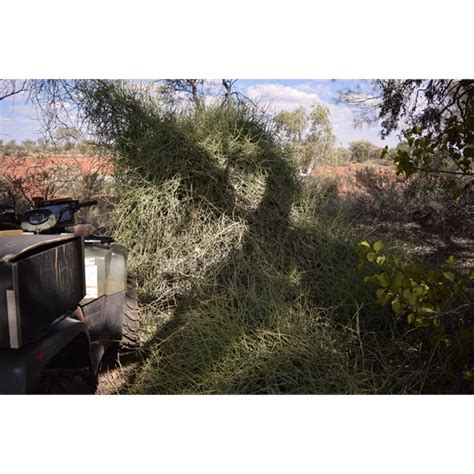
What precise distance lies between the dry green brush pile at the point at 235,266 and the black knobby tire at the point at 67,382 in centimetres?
34

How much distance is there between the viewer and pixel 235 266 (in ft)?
7.74

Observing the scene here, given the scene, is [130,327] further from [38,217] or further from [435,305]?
[435,305]

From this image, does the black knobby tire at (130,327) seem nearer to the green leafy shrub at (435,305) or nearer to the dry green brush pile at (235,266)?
the dry green brush pile at (235,266)

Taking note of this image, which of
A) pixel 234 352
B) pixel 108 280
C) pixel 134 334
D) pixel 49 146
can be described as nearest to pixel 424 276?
pixel 234 352

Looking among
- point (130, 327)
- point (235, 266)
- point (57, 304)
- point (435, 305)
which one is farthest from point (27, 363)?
point (235, 266)

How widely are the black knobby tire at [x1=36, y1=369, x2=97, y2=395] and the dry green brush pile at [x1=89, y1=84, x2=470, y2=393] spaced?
34 cm

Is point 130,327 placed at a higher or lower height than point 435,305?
Answer: lower

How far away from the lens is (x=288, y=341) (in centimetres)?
177

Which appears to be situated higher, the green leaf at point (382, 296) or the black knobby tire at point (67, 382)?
the green leaf at point (382, 296)

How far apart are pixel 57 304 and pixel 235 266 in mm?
1276

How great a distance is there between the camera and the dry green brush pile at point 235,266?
5.63ft

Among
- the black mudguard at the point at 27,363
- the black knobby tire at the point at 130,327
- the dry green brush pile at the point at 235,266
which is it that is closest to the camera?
the black mudguard at the point at 27,363

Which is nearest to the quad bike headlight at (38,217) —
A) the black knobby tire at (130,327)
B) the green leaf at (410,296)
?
the black knobby tire at (130,327)

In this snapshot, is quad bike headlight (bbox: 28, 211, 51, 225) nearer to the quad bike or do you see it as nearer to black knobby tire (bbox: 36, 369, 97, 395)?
the quad bike
